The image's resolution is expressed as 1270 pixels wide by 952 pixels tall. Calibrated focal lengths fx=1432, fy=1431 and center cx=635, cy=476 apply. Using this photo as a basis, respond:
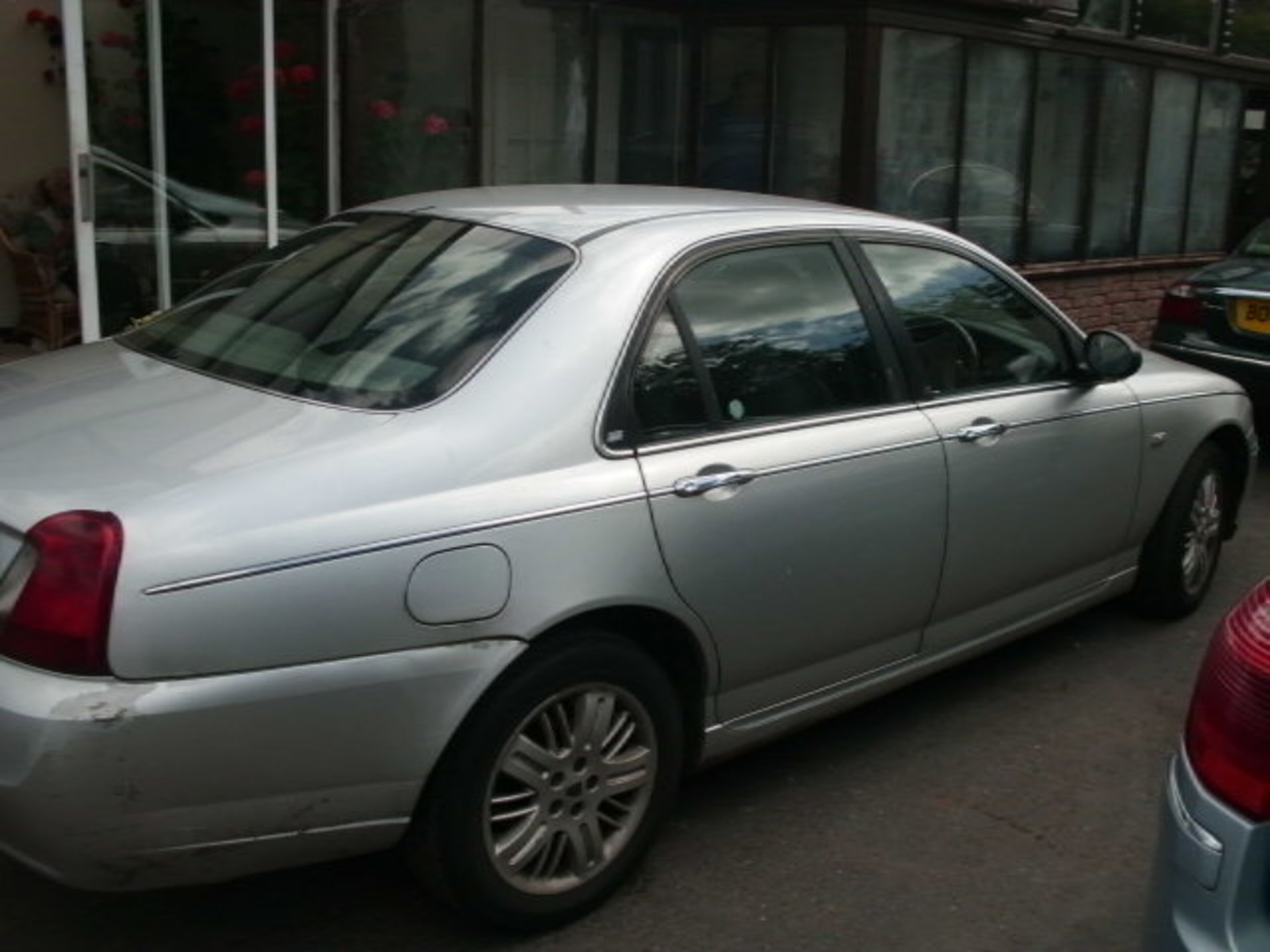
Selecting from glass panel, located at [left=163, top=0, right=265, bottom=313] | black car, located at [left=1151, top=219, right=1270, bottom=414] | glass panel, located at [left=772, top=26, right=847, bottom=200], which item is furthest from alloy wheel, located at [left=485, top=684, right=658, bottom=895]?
glass panel, located at [left=772, top=26, right=847, bottom=200]

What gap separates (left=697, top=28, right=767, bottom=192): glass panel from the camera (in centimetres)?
1000

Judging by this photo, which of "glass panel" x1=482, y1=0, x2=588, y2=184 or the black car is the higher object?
"glass panel" x1=482, y1=0, x2=588, y2=184

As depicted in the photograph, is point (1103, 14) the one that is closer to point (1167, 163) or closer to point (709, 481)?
point (1167, 163)

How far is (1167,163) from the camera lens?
1280 centimetres

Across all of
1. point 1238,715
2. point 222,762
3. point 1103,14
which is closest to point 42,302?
point 222,762

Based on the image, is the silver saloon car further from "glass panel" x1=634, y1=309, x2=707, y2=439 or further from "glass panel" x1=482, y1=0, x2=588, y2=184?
"glass panel" x1=482, y1=0, x2=588, y2=184

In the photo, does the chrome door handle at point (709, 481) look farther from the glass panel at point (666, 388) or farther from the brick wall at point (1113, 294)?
the brick wall at point (1113, 294)

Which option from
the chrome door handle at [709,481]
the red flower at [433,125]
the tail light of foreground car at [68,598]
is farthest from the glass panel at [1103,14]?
the tail light of foreground car at [68,598]

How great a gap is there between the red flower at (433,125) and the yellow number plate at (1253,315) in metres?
4.74

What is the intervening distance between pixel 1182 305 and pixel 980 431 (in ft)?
15.6

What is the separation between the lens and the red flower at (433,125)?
8.72 metres

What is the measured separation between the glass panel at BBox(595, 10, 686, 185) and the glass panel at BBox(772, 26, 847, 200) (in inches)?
27.9

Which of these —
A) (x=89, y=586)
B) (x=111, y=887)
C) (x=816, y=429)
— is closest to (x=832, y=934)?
(x=816, y=429)

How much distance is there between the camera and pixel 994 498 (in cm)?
416
